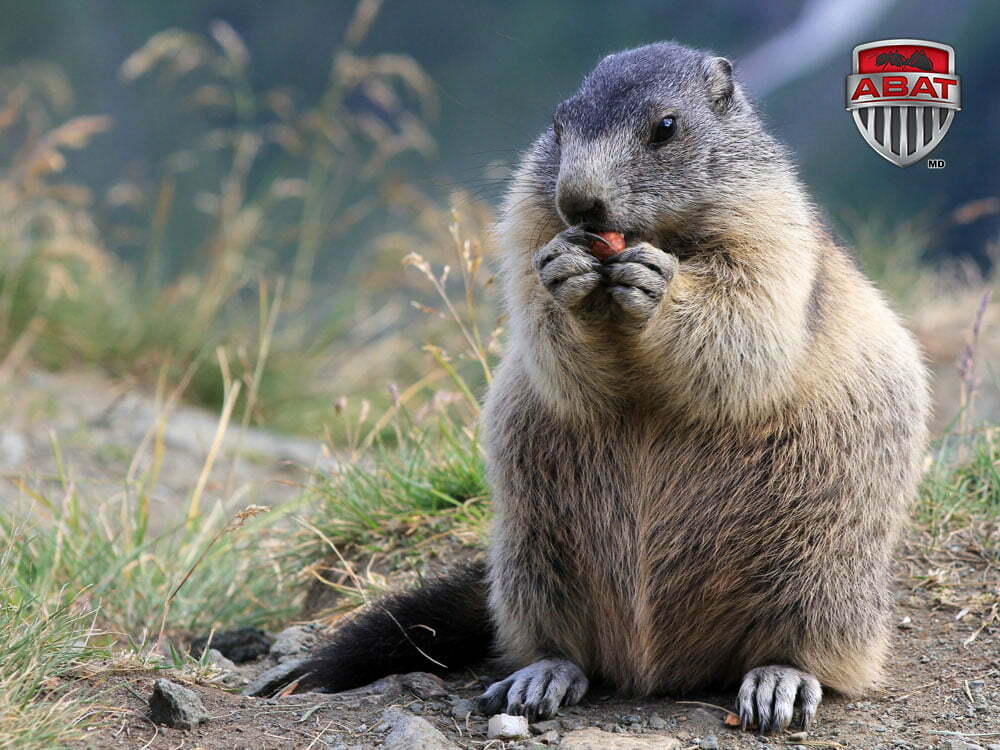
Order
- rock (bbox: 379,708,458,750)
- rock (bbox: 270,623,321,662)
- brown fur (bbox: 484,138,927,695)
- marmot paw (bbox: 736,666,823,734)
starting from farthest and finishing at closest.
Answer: rock (bbox: 270,623,321,662)
brown fur (bbox: 484,138,927,695)
marmot paw (bbox: 736,666,823,734)
rock (bbox: 379,708,458,750)

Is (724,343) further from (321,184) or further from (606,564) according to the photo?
(321,184)

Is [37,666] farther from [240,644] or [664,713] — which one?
[664,713]

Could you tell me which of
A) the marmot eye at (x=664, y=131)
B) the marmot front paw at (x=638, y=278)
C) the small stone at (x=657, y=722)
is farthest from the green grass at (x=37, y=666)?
the marmot eye at (x=664, y=131)

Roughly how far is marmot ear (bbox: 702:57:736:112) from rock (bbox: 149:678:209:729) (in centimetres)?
230

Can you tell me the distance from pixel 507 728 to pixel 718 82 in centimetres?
203

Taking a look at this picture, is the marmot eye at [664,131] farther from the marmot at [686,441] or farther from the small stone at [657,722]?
the small stone at [657,722]

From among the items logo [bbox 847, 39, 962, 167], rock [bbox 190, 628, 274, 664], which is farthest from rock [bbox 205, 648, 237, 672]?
logo [bbox 847, 39, 962, 167]

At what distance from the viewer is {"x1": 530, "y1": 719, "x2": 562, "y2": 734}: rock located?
10.1ft

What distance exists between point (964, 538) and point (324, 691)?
238 centimetres

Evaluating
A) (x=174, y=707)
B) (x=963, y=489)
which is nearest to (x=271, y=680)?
(x=174, y=707)

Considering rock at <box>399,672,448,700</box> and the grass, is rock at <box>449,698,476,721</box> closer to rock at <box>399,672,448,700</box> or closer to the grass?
rock at <box>399,672,448,700</box>

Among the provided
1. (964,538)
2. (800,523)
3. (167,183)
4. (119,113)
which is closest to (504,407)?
(800,523)

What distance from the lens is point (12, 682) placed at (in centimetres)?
265

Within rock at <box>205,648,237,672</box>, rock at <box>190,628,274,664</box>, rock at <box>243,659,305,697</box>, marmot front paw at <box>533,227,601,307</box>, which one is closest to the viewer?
marmot front paw at <box>533,227,601,307</box>
